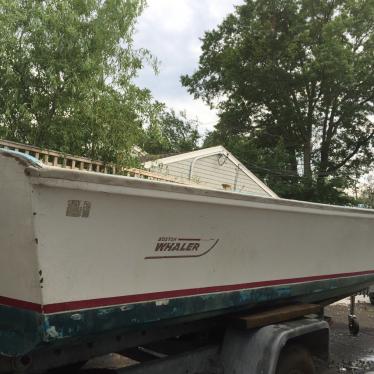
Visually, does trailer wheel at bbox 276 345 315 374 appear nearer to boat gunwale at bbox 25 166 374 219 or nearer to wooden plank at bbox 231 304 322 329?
wooden plank at bbox 231 304 322 329

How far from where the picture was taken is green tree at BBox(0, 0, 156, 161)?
699 cm

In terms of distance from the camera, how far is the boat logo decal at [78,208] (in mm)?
2436

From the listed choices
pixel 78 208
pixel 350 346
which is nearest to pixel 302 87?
pixel 350 346

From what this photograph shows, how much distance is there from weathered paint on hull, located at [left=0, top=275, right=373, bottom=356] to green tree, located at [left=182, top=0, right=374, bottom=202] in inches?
904

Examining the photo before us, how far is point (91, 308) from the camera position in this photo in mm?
2570

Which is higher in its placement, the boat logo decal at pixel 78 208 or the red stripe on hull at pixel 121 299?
the boat logo decal at pixel 78 208

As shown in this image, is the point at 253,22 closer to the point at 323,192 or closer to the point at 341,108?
the point at 341,108

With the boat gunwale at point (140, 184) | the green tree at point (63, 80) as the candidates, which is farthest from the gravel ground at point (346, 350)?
the green tree at point (63, 80)

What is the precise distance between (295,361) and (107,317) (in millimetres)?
1911

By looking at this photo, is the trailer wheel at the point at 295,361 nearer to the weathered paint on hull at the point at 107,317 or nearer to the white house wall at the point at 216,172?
the weathered paint on hull at the point at 107,317

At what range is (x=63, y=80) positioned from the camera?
23.6ft

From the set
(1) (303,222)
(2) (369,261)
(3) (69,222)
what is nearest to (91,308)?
(3) (69,222)

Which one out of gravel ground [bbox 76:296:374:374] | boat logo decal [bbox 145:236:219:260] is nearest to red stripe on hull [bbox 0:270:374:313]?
boat logo decal [bbox 145:236:219:260]

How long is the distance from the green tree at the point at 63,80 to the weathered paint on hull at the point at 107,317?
4.33 metres
